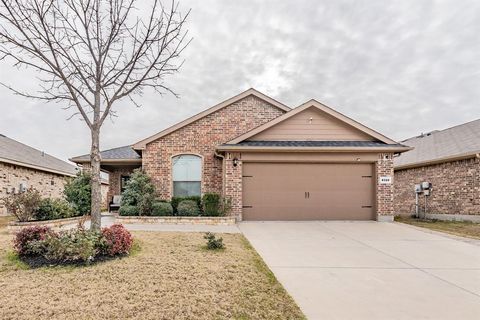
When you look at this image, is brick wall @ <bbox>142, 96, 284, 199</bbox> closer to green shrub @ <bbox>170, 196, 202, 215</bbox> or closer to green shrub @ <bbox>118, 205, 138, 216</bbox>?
green shrub @ <bbox>170, 196, 202, 215</bbox>

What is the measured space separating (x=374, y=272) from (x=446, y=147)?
1323cm

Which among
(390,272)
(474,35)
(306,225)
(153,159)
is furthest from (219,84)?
(390,272)

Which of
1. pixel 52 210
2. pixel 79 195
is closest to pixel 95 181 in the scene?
pixel 52 210

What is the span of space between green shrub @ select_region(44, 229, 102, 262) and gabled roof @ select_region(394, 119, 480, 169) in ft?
46.8

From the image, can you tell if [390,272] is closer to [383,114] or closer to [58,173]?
[383,114]

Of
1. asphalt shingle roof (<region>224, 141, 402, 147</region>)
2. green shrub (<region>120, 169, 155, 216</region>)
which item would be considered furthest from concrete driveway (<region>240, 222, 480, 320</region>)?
green shrub (<region>120, 169, 155, 216</region>)

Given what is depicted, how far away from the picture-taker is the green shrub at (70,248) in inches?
197

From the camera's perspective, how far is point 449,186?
1352cm

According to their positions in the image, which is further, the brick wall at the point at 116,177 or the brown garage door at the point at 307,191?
the brick wall at the point at 116,177

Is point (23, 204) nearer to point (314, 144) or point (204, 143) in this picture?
point (204, 143)

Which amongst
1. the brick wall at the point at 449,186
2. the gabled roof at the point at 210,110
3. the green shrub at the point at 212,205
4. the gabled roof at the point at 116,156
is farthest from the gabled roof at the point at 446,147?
the gabled roof at the point at 116,156

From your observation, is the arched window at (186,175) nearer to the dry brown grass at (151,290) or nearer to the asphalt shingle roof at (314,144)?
the asphalt shingle roof at (314,144)

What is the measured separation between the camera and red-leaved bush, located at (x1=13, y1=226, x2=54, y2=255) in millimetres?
5348

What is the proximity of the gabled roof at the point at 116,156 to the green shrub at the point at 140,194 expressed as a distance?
2.18m
